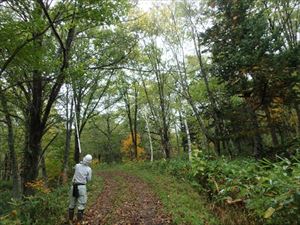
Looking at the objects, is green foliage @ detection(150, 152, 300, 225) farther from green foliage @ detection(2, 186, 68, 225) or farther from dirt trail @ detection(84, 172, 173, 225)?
green foliage @ detection(2, 186, 68, 225)

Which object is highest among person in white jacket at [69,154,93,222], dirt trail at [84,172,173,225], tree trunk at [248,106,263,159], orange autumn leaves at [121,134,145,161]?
orange autumn leaves at [121,134,145,161]

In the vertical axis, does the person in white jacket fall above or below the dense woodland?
below

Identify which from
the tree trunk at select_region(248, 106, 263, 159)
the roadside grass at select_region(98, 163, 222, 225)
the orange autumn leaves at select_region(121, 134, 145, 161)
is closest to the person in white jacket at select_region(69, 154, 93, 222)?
the roadside grass at select_region(98, 163, 222, 225)

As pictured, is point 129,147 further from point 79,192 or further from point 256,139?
point 79,192

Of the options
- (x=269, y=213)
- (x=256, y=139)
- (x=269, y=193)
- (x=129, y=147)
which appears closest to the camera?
(x=269, y=213)

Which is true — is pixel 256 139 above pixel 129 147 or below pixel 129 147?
below

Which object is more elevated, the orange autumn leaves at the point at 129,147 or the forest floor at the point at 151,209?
the orange autumn leaves at the point at 129,147

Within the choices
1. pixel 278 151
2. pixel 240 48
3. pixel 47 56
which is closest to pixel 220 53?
pixel 240 48

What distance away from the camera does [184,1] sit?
2089 cm

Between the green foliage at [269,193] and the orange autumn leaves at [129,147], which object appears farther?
the orange autumn leaves at [129,147]

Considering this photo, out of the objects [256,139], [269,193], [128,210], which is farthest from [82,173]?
[256,139]

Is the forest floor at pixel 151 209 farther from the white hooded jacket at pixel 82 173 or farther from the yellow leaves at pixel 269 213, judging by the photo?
the yellow leaves at pixel 269 213

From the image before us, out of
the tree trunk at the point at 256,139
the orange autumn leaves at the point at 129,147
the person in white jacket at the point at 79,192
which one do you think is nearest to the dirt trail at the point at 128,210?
the person in white jacket at the point at 79,192

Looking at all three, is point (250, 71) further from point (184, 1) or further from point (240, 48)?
point (184, 1)
